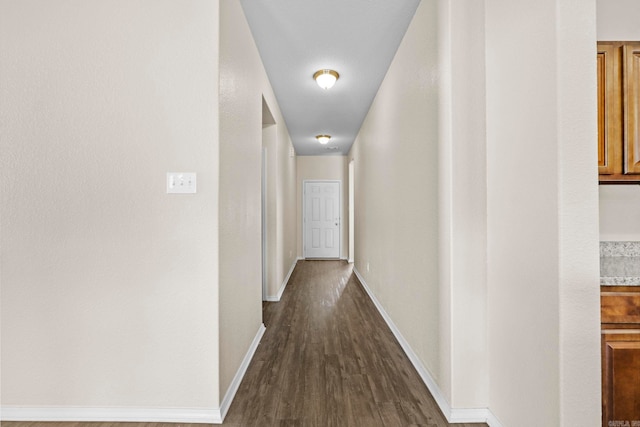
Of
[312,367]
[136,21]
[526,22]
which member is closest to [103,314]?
[312,367]

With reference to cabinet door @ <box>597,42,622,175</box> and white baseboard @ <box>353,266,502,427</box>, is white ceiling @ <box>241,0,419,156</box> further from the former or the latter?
white baseboard @ <box>353,266,502,427</box>

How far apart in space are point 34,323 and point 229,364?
1.10 metres

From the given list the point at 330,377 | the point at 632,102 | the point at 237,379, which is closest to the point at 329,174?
the point at 330,377

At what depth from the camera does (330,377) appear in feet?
7.32

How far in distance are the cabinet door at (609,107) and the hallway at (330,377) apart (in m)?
1.56

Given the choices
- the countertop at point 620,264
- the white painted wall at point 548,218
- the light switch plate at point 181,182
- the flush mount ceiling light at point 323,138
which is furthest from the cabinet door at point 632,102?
the flush mount ceiling light at point 323,138

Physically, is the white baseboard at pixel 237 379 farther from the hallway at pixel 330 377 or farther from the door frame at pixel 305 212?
the door frame at pixel 305 212

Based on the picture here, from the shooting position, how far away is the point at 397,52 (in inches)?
117

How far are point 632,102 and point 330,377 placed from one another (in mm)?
2235

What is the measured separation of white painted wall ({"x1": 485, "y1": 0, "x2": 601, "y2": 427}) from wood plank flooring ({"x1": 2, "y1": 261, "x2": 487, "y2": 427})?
607 mm

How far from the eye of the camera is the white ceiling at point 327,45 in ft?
7.74

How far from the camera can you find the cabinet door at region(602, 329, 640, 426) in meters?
1.28

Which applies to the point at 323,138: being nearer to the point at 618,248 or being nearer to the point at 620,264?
the point at 618,248

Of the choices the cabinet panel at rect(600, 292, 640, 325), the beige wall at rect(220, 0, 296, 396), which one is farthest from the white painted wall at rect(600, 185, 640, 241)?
the beige wall at rect(220, 0, 296, 396)
